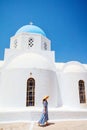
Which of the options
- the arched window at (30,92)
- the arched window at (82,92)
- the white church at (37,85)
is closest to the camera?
the white church at (37,85)

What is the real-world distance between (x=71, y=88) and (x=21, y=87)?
4047 mm

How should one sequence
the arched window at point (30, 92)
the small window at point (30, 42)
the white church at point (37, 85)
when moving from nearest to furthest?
1. the white church at point (37, 85)
2. the arched window at point (30, 92)
3. the small window at point (30, 42)

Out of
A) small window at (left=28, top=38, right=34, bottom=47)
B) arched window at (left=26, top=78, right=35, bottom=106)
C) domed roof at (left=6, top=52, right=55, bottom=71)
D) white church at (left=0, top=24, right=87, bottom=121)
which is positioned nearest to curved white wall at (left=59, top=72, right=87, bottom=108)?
white church at (left=0, top=24, right=87, bottom=121)

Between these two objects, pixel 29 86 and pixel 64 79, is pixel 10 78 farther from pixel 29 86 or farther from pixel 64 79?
pixel 64 79

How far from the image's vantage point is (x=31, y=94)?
404 inches

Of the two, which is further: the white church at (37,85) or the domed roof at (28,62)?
the domed roof at (28,62)

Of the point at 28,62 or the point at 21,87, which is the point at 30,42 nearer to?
the point at 28,62

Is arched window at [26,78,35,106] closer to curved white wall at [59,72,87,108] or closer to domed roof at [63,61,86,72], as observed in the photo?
curved white wall at [59,72,87,108]

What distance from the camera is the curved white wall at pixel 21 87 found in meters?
10.0

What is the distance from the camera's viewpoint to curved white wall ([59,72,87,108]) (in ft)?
38.3

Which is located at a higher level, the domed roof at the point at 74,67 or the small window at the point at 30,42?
the small window at the point at 30,42

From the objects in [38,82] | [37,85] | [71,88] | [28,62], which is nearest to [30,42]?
[28,62]

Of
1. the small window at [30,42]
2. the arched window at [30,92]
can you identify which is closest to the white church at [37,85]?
the arched window at [30,92]

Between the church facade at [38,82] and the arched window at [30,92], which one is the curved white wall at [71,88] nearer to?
the church facade at [38,82]
